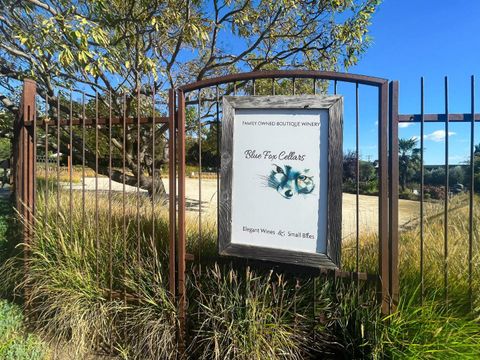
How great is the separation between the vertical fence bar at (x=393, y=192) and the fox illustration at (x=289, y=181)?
0.60 meters

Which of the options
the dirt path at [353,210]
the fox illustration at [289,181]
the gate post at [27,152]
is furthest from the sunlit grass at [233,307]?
the dirt path at [353,210]

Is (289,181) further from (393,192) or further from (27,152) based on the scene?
(27,152)

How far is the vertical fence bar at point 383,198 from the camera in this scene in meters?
2.59

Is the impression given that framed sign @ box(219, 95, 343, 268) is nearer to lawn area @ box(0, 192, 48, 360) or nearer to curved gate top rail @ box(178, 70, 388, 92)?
curved gate top rail @ box(178, 70, 388, 92)

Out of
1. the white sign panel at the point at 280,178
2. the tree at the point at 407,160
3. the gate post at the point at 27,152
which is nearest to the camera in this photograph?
the white sign panel at the point at 280,178

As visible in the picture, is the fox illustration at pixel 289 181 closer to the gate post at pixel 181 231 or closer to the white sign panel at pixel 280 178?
the white sign panel at pixel 280 178

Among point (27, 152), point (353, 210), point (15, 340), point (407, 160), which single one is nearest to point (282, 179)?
point (15, 340)

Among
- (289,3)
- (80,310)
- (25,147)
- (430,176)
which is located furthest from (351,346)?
(430,176)

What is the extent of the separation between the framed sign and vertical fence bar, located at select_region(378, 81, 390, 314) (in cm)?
30

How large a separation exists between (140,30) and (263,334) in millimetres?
6414

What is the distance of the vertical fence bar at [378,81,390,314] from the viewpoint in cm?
259

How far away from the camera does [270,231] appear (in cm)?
280

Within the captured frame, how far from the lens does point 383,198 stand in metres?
2.62

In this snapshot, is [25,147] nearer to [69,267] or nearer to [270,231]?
[69,267]
